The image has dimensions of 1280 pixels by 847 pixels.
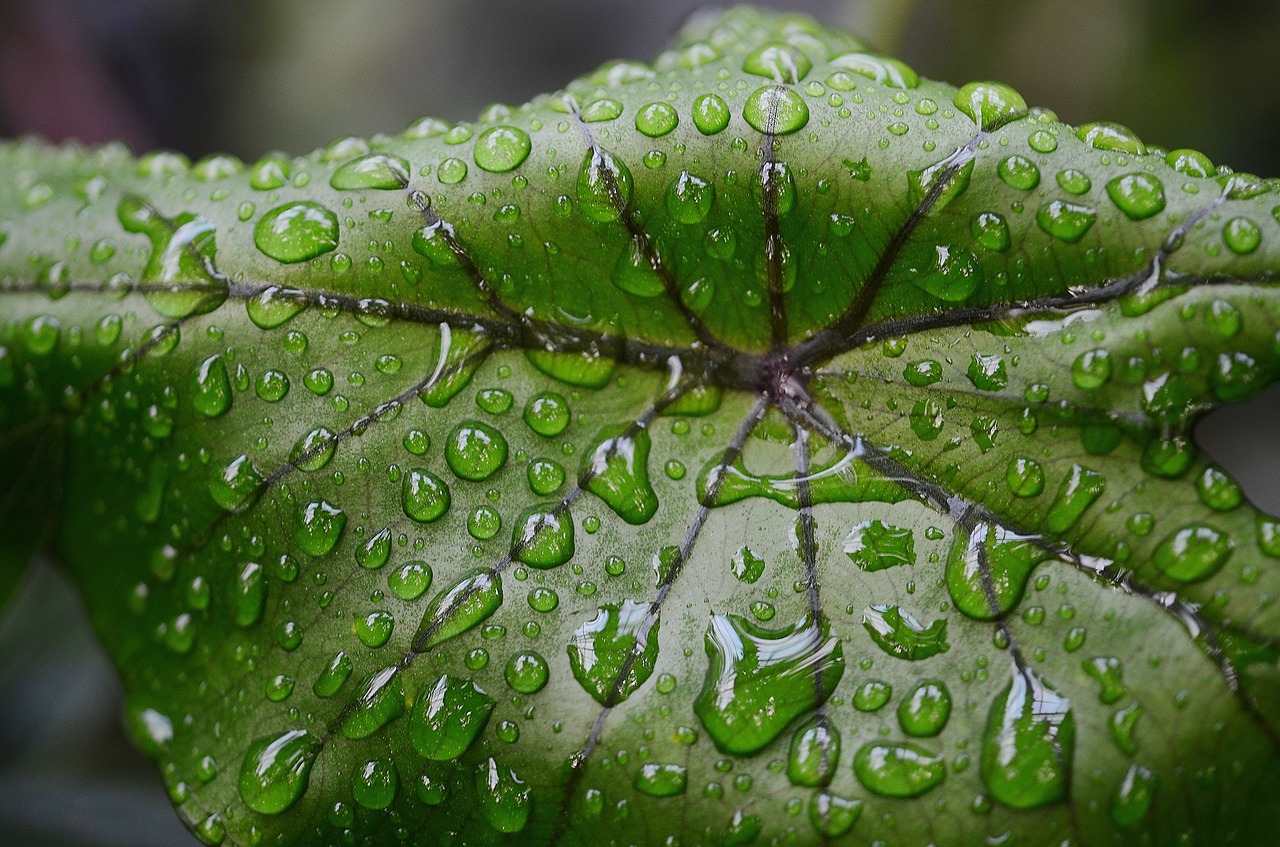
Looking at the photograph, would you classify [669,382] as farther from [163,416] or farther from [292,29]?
[292,29]

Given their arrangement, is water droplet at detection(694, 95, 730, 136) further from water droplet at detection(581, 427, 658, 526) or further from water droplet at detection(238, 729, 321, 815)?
water droplet at detection(238, 729, 321, 815)

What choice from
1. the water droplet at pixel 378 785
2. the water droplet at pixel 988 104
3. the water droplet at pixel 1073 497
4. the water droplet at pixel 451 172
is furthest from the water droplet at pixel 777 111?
the water droplet at pixel 378 785

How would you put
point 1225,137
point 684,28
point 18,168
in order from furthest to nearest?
1. point 1225,137
2. point 684,28
3. point 18,168

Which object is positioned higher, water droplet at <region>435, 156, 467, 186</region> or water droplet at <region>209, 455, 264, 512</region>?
water droplet at <region>435, 156, 467, 186</region>

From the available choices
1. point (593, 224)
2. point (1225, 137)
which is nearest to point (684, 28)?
point (593, 224)

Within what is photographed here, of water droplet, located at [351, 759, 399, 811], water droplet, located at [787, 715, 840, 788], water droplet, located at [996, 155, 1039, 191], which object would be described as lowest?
water droplet, located at [351, 759, 399, 811]

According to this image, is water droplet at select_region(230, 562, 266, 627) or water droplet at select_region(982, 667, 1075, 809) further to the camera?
water droplet at select_region(230, 562, 266, 627)

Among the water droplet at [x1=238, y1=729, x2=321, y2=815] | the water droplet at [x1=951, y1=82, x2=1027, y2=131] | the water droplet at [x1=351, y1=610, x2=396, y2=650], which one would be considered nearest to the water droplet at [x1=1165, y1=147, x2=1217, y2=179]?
the water droplet at [x1=951, y1=82, x2=1027, y2=131]
